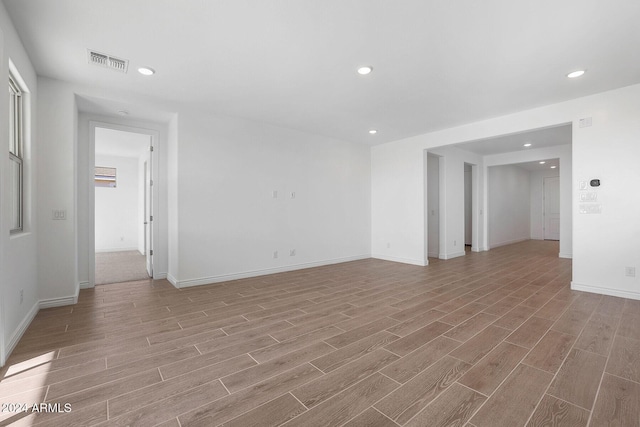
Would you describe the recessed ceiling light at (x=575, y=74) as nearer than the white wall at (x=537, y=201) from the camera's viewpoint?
Yes

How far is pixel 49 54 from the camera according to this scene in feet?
9.14

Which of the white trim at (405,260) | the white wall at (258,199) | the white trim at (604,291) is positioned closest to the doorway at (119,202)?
the white wall at (258,199)

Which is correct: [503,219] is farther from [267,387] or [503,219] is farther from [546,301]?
[267,387]

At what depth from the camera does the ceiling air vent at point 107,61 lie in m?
2.79

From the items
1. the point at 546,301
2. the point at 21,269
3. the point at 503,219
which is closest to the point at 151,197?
the point at 21,269

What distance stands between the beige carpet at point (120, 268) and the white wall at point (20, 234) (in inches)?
59.1

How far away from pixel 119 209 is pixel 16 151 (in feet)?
19.2

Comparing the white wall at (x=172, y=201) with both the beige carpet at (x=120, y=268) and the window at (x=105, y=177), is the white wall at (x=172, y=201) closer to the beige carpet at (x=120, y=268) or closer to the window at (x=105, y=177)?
the beige carpet at (x=120, y=268)

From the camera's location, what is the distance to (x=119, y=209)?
8.08 metres

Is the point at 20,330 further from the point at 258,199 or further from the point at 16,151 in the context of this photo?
the point at 258,199

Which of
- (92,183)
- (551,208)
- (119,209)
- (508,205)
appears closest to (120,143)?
(119,209)

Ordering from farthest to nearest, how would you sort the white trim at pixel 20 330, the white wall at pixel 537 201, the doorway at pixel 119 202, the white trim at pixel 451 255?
the white wall at pixel 537 201, the doorway at pixel 119 202, the white trim at pixel 451 255, the white trim at pixel 20 330

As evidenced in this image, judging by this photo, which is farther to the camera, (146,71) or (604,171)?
(604,171)

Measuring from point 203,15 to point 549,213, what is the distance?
1247 cm
